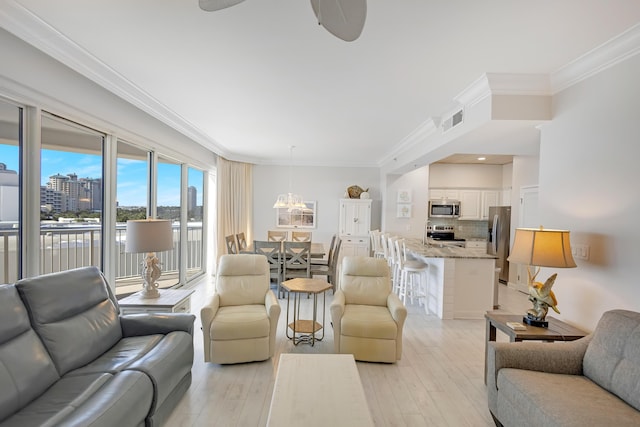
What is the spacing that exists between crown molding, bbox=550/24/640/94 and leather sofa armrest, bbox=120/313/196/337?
148 inches

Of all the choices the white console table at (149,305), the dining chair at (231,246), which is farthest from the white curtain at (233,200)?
the white console table at (149,305)

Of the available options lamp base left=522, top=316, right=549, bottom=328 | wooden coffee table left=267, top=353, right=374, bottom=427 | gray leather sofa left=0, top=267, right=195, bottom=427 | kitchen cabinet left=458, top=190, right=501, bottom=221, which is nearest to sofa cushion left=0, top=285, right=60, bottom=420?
gray leather sofa left=0, top=267, right=195, bottom=427

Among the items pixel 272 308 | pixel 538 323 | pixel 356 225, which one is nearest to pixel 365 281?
pixel 272 308

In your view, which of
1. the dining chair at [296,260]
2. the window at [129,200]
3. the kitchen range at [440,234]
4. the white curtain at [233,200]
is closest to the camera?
the window at [129,200]

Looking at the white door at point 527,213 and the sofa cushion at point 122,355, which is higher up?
the white door at point 527,213

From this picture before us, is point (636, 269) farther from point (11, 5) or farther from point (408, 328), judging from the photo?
point (11, 5)

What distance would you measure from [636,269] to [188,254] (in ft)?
19.6

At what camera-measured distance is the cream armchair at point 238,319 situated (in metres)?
2.89

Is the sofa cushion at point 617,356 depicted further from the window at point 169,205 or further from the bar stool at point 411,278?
the window at point 169,205

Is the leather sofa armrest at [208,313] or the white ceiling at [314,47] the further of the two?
the leather sofa armrest at [208,313]

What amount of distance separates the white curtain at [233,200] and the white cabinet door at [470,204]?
5073 mm

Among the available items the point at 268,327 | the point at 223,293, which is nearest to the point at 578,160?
the point at 268,327

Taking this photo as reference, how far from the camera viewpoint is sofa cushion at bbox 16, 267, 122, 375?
75.6 inches

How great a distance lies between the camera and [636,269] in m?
2.12
